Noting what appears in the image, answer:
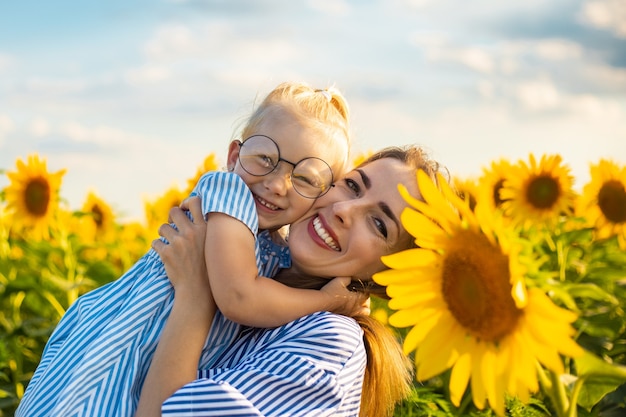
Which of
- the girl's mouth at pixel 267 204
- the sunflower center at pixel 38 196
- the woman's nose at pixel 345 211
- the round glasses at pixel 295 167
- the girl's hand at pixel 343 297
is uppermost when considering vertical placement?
the sunflower center at pixel 38 196

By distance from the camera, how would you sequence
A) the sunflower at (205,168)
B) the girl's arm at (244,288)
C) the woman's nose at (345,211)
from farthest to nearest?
the sunflower at (205,168), the woman's nose at (345,211), the girl's arm at (244,288)

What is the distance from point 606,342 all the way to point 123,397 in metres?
1.97

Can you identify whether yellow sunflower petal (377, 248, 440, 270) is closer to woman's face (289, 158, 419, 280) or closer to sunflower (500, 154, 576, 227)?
woman's face (289, 158, 419, 280)

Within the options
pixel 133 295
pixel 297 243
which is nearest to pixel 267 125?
pixel 297 243

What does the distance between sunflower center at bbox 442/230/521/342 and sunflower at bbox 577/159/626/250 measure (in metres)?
A: 3.36

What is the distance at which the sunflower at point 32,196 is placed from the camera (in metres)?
4.87

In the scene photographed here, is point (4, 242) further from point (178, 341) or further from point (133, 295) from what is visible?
point (178, 341)

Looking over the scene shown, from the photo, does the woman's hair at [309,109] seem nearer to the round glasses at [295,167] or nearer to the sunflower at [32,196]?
the round glasses at [295,167]

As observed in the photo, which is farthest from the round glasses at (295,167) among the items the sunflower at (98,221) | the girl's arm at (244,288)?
the sunflower at (98,221)

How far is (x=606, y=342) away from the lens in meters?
3.32

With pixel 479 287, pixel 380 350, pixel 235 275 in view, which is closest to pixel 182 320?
pixel 235 275

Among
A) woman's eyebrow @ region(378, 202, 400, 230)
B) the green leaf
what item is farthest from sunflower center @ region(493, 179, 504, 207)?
the green leaf

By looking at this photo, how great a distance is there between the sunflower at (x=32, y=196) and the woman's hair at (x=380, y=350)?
283 cm

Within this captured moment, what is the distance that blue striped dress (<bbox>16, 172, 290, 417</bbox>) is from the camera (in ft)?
7.16
